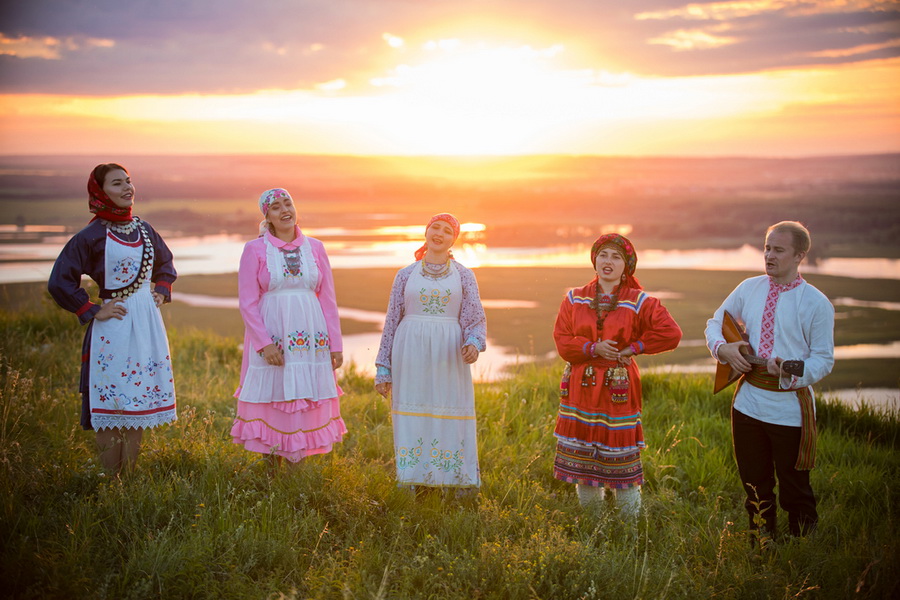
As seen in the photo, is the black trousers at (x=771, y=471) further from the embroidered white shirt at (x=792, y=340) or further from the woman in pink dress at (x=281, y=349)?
the woman in pink dress at (x=281, y=349)

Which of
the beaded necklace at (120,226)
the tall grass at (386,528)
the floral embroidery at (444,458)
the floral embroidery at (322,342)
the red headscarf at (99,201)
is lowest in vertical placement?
the tall grass at (386,528)

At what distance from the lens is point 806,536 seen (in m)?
4.60

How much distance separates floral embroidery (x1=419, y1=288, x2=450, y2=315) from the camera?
5312 millimetres

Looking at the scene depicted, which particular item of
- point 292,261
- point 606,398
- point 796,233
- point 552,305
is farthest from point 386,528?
point 552,305

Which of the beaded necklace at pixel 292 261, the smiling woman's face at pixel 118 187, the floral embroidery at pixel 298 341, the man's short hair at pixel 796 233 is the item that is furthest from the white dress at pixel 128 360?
the man's short hair at pixel 796 233

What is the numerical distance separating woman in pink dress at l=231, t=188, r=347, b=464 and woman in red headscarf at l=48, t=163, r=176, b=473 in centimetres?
63

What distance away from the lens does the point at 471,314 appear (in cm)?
536

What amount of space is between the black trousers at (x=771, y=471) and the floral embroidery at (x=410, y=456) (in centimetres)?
226

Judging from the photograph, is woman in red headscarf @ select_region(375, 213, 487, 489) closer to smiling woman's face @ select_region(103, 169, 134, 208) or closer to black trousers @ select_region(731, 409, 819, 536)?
black trousers @ select_region(731, 409, 819, 536)

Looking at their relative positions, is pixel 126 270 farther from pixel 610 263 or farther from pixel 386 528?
pixel 610 263

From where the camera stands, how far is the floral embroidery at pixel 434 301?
5.31 metres

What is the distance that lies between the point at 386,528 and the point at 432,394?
106 centimetres

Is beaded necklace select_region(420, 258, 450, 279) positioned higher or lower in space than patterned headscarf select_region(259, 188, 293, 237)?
lower

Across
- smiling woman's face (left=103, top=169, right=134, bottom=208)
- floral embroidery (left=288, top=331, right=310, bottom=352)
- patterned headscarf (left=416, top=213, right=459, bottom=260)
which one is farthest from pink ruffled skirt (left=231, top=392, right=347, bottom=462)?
Answer: smiling woman's face (left=103, top=169, right=134, bottom=208)
